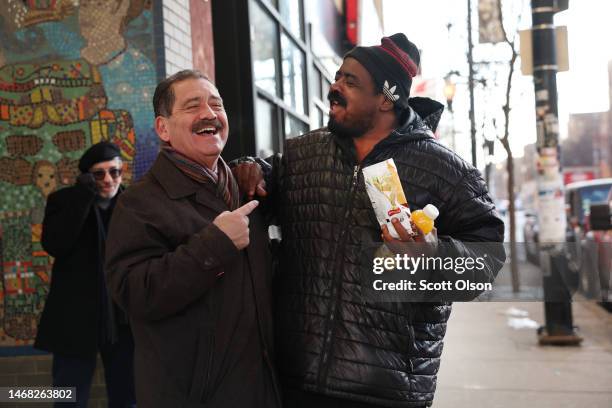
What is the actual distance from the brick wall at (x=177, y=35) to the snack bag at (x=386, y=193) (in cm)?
349

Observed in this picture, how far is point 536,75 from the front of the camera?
355 inches

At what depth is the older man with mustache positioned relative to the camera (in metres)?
2.36

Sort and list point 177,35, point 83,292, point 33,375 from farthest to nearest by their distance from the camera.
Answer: point 177,35, point 33,375, point 83,292

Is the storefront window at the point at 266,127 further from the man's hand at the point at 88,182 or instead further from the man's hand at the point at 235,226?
the man's hand at the point at 235,226

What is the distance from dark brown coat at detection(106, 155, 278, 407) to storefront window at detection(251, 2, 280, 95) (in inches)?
186

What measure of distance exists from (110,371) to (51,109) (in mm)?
2237

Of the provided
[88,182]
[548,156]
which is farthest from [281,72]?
[88,182]

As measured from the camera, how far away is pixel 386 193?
2.55m

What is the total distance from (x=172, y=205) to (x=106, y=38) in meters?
3.60

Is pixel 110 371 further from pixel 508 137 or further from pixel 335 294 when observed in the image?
pixel 508 137

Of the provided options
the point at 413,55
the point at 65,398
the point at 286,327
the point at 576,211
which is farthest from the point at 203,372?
the point at 576,211

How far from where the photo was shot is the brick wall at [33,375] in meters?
5.58

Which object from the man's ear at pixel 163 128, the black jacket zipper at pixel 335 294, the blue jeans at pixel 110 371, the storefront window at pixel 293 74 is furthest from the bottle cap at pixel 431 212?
the storefront window at pixel 293 74

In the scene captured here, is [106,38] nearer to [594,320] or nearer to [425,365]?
[425,365]
